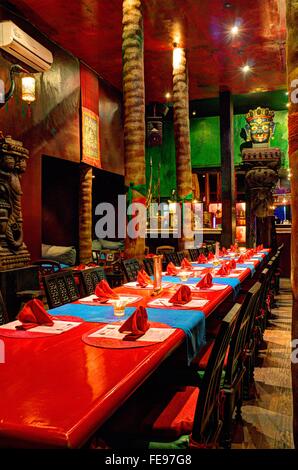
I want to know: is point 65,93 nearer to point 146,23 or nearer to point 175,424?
point 146,23

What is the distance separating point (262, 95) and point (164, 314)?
484 inches

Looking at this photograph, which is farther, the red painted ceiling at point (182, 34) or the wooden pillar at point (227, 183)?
the wooden pillar at point (227, 183)

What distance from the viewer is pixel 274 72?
32.6ft

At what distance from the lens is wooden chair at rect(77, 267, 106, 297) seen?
3.15m

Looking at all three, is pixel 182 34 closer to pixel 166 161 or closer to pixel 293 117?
pixel 293 117

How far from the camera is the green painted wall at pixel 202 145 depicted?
14227mm

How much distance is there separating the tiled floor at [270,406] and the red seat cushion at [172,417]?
658 millimetres

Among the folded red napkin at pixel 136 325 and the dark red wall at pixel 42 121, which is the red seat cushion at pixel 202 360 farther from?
the dark red wall at pixel 42 121

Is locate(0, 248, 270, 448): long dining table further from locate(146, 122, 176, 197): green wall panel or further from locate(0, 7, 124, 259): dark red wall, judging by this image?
locate(146, 122, 176, 197): green wall panel

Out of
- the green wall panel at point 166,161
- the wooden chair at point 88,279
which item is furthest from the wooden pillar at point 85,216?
the green wall panel at point 166,161

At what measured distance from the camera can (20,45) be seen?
566cm

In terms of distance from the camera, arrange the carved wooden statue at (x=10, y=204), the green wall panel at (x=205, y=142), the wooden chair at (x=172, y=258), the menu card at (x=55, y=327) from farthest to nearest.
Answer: the green wall panel at (x=205, y=142)
the wooden chair at (x=172, y=258)
the carved wooden statue at (x=10, y=204)
the menu card at (x=55, y=327)

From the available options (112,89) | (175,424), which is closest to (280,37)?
(112,89)

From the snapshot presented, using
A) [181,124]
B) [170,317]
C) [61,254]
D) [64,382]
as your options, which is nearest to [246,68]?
[181,124]
